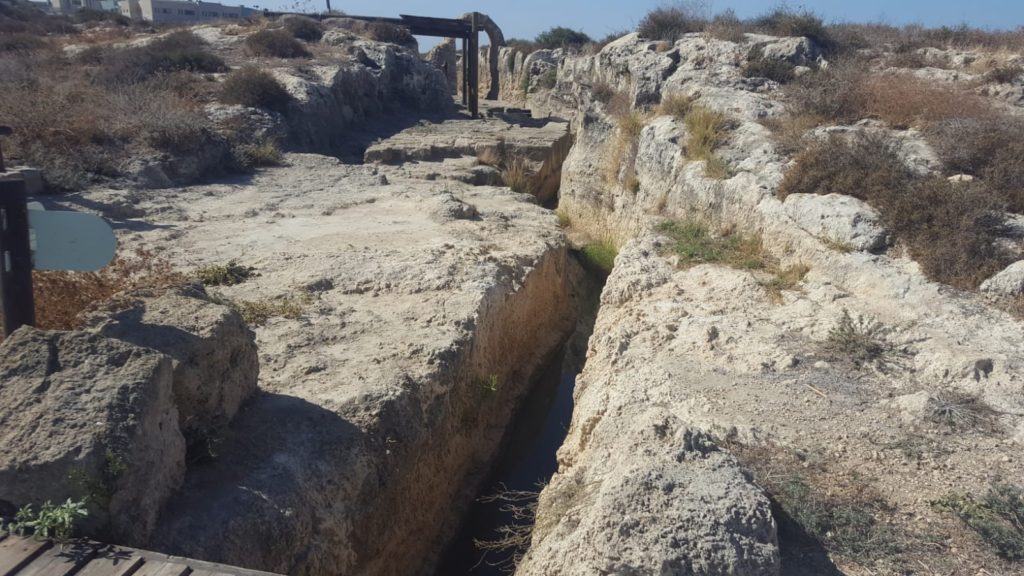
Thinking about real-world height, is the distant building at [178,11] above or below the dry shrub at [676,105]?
above

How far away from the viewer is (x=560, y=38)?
3872cm

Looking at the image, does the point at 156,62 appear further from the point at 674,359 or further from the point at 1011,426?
the point at 1011,426

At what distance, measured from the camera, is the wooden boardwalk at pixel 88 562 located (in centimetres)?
264

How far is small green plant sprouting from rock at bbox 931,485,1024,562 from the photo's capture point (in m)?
3.30

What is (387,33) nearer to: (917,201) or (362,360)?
(362,360)

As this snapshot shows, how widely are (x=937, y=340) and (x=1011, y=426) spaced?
0.98 m

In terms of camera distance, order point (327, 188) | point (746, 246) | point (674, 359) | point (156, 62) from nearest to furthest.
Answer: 1. point (674, 359)
2. point (746, 246)
3. point (327, 188)
4. point (156, 62)

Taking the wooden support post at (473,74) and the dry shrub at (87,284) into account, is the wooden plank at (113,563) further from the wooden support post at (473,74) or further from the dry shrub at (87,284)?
the wooden support post at (473,74)

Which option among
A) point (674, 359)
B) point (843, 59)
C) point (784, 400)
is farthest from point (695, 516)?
point (843, 59)

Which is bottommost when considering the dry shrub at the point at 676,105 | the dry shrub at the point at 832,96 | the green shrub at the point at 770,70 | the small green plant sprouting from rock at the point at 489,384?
the small green plant sprouting from rock at the point at 489,384

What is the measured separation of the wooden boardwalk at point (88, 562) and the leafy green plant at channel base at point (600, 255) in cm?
995

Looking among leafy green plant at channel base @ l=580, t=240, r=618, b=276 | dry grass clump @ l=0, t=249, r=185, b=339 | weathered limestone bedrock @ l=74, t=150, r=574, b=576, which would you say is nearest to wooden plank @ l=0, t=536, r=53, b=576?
weathered limestone bedrock @ l=74, t=150, r=574, b=576

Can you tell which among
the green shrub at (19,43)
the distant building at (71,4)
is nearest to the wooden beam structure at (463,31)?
the green shrub at (19,43)

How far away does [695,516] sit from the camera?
9.82 ft
